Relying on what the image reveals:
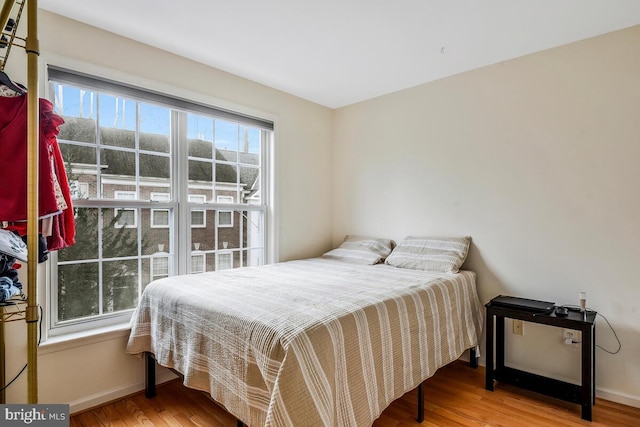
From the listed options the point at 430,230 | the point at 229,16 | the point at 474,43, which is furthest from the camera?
the point at 430,230

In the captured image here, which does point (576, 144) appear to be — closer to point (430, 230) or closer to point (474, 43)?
point (474, 43)

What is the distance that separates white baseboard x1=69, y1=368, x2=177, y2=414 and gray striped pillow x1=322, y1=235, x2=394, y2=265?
1.70m

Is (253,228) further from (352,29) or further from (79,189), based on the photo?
(352,29)

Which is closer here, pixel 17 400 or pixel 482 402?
pixel 17 400

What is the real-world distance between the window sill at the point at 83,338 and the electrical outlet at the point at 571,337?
2.97m

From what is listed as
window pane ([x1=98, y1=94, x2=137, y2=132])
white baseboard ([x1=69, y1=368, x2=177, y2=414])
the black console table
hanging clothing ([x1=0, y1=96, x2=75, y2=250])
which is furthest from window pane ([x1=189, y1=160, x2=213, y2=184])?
the black console table

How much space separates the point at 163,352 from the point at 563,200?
279 centimetres

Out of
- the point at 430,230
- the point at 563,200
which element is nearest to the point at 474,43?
the point at 563,200

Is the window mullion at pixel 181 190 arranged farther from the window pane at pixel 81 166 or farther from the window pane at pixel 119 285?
the window pane at pixel 81 166

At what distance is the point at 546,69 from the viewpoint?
2434 mm

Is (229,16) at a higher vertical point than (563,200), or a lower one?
higher

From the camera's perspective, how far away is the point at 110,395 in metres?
2.16

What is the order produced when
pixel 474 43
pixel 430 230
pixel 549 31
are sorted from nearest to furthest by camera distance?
pixel 549 31 < pixel 474 43 < pixel 430 230

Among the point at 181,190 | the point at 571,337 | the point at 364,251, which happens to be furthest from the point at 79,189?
the point at 571,337
